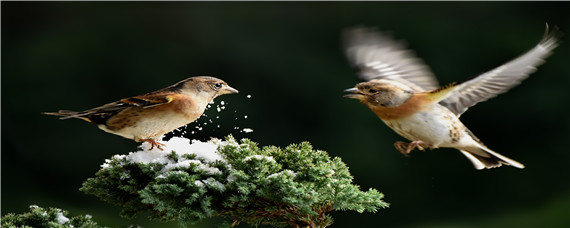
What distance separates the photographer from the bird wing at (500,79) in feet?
11.4

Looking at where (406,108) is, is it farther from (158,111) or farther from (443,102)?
(158,111)

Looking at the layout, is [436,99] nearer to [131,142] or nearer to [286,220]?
[286,220]

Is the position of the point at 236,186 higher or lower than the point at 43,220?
higher

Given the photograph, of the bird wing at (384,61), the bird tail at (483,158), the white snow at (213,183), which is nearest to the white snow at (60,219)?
the white snow at (213,183)

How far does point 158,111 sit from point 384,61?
5.50 ft

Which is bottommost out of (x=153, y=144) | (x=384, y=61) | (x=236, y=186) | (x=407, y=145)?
(x=236, y=186)

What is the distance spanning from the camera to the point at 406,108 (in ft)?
12.3

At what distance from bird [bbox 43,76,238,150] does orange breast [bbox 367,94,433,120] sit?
0.88m

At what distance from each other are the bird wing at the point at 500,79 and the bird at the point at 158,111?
4.23ft

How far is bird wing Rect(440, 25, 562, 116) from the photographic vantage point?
3484 mm

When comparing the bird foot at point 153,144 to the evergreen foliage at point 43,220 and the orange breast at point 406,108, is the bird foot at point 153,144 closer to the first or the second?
the evergreen foliage at point 43,220

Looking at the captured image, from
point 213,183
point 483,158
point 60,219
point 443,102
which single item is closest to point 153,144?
point 213,183

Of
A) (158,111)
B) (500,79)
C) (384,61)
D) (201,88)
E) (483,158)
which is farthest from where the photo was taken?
(384,61)

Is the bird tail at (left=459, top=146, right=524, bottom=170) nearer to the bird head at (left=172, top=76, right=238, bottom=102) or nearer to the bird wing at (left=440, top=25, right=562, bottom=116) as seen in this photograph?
the bird wing at (left=440, top=25, right=562, bottom=116)
